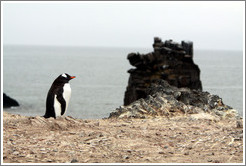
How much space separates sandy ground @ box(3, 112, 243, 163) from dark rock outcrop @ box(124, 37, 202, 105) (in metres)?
25.8

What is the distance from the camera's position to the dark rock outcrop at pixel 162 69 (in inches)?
1559

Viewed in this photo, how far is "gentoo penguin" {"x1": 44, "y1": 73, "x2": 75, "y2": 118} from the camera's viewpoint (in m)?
13.2

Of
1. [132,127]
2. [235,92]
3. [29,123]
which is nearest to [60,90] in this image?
[29,123]

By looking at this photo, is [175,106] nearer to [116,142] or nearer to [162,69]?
[116,142]

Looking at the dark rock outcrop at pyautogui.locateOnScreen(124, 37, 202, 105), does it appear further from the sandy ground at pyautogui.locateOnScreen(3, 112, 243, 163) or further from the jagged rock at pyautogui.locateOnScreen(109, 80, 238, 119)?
the sandy ground at pyautogui.locateOnScreen(3, 112, 243, 163)

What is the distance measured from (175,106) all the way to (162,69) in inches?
968

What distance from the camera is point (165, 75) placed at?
40.3 m

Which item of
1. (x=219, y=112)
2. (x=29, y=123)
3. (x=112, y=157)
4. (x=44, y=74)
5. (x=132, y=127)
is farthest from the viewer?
(x=44, y=74)

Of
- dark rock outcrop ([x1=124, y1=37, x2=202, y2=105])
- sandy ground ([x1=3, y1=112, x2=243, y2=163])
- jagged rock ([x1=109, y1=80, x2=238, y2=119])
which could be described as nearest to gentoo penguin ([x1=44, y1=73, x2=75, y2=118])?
sandy ground ([x1=3, y1=112, x2=243, y2=163])

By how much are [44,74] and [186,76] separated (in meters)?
89.5

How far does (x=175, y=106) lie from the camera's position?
16234 mm

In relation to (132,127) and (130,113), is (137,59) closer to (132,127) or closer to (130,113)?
(130,113)

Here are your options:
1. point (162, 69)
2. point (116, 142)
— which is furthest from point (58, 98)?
point (162, 69)

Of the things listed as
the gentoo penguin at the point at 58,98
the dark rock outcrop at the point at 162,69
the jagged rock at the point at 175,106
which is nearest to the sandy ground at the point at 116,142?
the gentoo penguin at the point at 58,98
